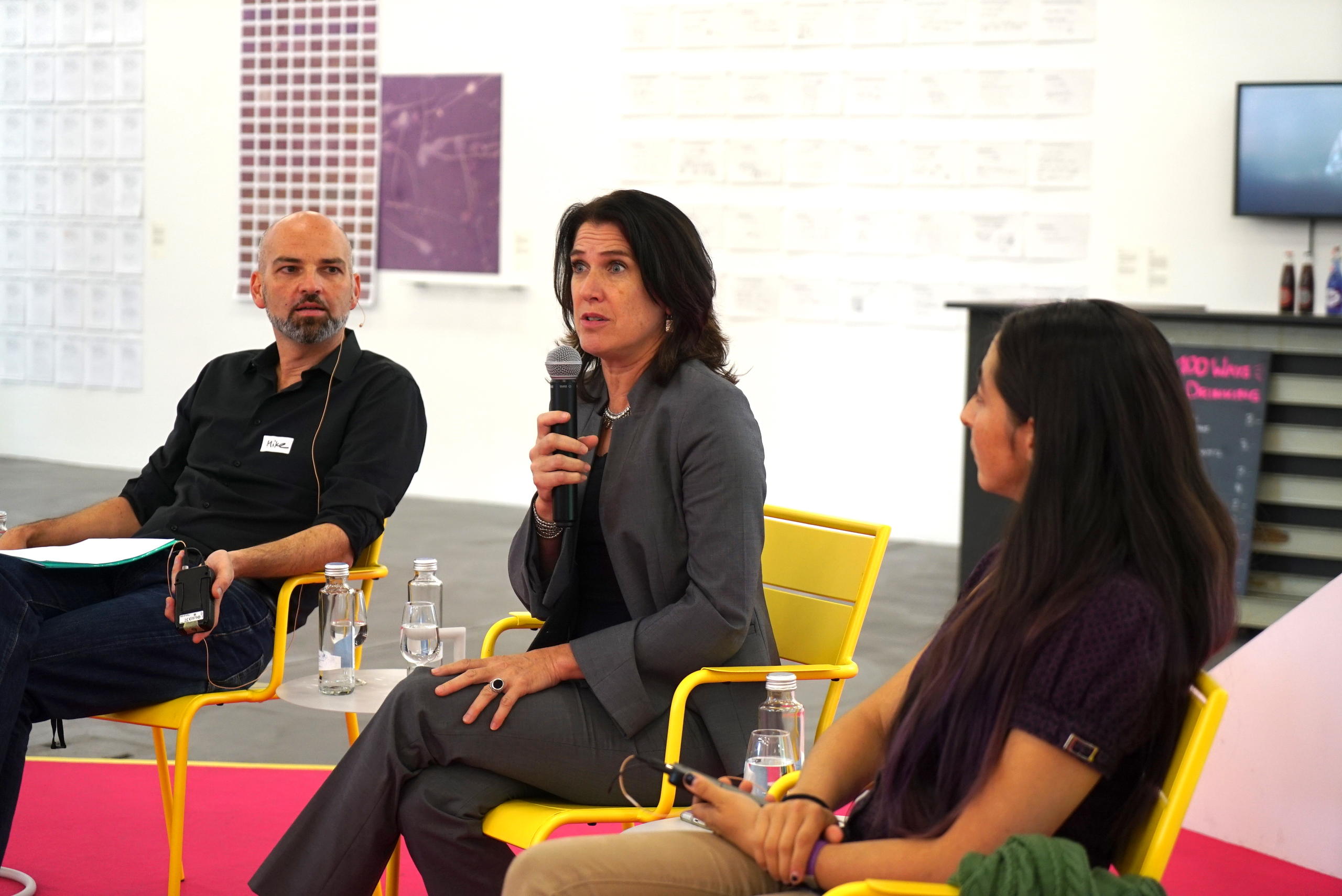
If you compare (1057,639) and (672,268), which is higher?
(672,268)

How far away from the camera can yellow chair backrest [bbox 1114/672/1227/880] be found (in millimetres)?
1374

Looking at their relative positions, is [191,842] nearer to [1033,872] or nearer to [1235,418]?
[1033,872]

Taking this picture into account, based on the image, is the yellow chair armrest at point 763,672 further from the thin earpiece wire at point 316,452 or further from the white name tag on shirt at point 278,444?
the white name tag on shirt at point 278,444

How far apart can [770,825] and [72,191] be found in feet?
26.8

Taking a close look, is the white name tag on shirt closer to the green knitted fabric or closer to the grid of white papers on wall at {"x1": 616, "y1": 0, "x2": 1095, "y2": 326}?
the green knitted fabric

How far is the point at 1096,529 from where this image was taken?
55.8 inches

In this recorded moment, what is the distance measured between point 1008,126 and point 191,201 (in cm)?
475

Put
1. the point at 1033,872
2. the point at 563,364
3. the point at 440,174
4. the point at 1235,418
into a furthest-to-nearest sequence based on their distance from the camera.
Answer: the point at 440,174 → the point at 1235,418 → the point at 563,364 → the point at 1033,872

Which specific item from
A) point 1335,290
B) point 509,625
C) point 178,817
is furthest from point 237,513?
point 1335,290

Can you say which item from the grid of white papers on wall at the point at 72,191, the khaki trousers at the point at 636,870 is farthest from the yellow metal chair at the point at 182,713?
the grid of white papers on wall at the point at 72,191

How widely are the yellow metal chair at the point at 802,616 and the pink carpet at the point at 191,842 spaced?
87 centimetres

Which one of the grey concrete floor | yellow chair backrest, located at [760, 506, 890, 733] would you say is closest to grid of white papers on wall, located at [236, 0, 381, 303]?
the grey concrete floor

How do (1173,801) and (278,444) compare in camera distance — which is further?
(278,444)

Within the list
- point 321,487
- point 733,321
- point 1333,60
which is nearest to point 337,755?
point 321,487
